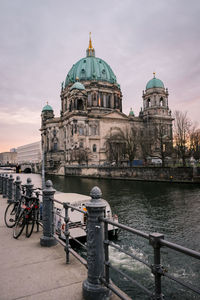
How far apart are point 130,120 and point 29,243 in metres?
85.8

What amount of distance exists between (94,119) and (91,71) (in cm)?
2178

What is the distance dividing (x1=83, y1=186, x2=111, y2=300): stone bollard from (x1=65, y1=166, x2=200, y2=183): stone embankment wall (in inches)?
1528

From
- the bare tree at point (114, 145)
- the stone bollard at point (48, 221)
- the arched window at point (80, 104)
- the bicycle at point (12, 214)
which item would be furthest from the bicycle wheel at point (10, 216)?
the arched window at point (80, 104)

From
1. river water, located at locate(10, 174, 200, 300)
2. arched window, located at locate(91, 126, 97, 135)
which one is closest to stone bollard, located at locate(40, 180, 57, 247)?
river water, located at locate(10, 174, 200, 300)

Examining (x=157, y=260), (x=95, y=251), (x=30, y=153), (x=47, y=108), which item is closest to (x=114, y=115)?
(x=47, y=108)

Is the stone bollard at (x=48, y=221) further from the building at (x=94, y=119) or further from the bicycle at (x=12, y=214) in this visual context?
the building at (x=94, y=119)

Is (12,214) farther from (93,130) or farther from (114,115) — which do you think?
(114,115)

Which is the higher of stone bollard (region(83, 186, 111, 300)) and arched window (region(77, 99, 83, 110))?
arched window (region(77, 99, 83, 110))

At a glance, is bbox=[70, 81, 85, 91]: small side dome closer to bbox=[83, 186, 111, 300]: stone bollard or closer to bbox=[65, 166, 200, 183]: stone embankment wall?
bbox=[65, 166, 200, 183]: stone embankment wall

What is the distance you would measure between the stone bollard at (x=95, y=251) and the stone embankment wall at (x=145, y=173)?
3881cm

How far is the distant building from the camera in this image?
14500 centimetres

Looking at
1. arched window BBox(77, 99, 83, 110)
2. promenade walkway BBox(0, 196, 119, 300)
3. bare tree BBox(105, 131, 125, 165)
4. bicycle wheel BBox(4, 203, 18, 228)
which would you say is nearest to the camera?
promenade walkway BBox(0, 196, 119, 300)

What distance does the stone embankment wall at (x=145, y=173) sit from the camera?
41.0 m

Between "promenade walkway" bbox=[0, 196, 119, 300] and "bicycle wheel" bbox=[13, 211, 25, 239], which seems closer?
"promenade walkway" bbox=[0, 196, 119, 300]
